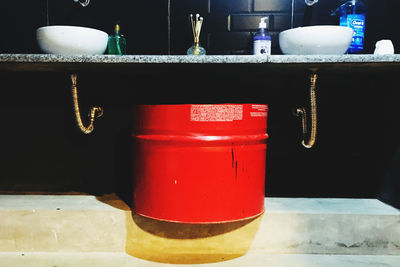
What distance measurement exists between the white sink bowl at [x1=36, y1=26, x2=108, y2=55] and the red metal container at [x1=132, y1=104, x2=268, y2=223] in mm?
361

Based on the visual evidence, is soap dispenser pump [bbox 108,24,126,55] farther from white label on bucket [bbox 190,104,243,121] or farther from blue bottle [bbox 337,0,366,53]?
blue bottle [bbox 337,0,366,53]

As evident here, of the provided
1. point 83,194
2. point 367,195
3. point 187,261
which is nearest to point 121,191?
point 83,194

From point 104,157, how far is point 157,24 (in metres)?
0.78

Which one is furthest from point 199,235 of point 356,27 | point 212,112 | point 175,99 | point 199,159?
point 356,27

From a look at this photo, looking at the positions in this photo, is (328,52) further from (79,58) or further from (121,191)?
(121,191)

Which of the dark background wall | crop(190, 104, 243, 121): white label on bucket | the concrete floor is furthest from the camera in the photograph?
the dark background wall

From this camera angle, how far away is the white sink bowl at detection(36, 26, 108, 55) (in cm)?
118

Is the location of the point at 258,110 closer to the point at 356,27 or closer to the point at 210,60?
the point at 210,60

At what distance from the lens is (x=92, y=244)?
1312 millimetres

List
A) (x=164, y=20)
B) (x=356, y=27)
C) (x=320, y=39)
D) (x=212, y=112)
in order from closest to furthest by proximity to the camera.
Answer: (x=212, y=112) < (x=320, y=39) < (x=356, y=27) < (x=164, y=20)

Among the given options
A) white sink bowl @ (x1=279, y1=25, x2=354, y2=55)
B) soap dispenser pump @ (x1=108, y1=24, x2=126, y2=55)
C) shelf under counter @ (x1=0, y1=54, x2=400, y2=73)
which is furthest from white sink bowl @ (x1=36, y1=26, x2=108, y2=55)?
white sink bowl @ (x1=279, y1=25, x2=354, y2=55)

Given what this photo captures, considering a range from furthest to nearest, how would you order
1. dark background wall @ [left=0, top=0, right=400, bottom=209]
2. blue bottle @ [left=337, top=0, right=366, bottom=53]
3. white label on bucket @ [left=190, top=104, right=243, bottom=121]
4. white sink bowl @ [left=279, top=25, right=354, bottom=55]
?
dark background wall @ [left=0, top=0, right=400, bottom=209]
blue bottle @ [left=337, top=0, right=366, bottom=53]
white sink bowl @ [left=279, top=25, right=354, bottom=55]
white label on bucket @ [left=190, top=104, right=243, bottom=121]

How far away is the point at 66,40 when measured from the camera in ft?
3.90

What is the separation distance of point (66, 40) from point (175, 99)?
2.04 ft
